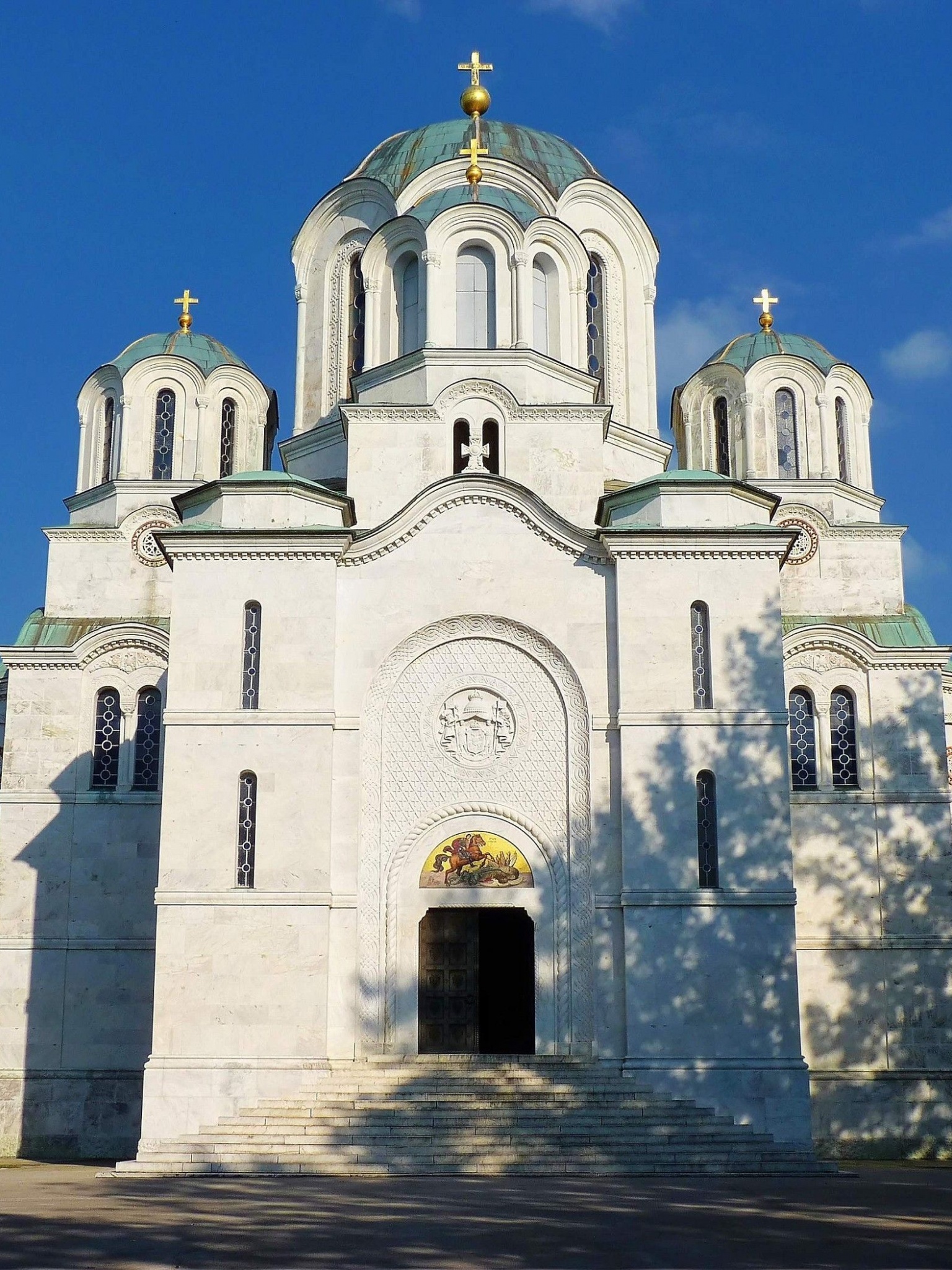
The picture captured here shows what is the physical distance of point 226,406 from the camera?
85.7 ft

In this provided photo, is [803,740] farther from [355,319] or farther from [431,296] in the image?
[355,319]

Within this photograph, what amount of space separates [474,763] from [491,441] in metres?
4.79

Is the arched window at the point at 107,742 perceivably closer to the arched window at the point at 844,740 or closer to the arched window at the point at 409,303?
the arched window at the point at 409,303

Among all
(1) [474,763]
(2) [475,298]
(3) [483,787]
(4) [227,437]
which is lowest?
(3) [483,787]

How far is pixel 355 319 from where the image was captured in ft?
83.8

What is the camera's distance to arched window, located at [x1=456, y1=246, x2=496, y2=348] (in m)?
23.5

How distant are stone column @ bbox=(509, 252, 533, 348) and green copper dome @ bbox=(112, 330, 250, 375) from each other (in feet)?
17.1


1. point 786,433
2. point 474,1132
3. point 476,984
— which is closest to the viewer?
point 474,1132

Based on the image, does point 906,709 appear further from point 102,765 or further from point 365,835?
Result: point 102,765

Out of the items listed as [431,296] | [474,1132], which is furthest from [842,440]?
[474,1132]

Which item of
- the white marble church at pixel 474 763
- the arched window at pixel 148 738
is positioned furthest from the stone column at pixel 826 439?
the arched window at pixel 148 738

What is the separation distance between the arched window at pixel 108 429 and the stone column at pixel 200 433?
1.42 metres

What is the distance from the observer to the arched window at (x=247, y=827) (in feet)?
62.4

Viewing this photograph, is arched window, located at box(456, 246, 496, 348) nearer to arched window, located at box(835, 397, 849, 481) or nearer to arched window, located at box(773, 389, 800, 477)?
arched window, located at box(773, 389, 800, 477)
